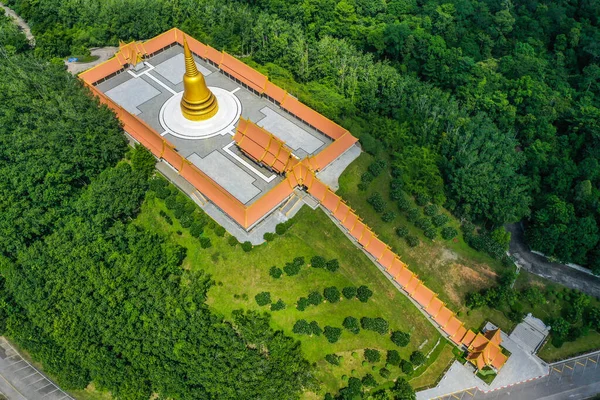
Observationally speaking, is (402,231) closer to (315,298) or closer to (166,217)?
(315,298)

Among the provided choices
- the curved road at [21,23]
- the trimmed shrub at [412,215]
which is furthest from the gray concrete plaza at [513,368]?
the curved road at [21,23]

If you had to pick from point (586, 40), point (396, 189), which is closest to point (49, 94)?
point (396, 189)

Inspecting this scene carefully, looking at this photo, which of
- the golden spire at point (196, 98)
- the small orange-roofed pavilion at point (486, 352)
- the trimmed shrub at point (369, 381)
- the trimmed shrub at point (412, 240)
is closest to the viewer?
the trimmed shrub at point (369, 381)

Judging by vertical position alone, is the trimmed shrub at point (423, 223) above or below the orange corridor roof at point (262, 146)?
below

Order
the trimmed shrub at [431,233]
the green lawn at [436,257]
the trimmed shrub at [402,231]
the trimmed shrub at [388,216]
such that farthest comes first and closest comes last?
1. the trimmed shrub at [431,233]
2. the trimmed shrub at [388,216]
3. the trimmed shrub at [402,231]
4. the green lawn at [436,257]

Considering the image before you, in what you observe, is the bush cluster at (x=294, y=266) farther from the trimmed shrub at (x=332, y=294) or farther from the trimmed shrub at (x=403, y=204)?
the trimmed shrub at (x=403, y=204)

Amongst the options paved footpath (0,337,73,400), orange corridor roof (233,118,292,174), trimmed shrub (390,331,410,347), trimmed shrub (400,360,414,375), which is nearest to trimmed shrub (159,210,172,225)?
orange corridor roof (233,118,292,174)
